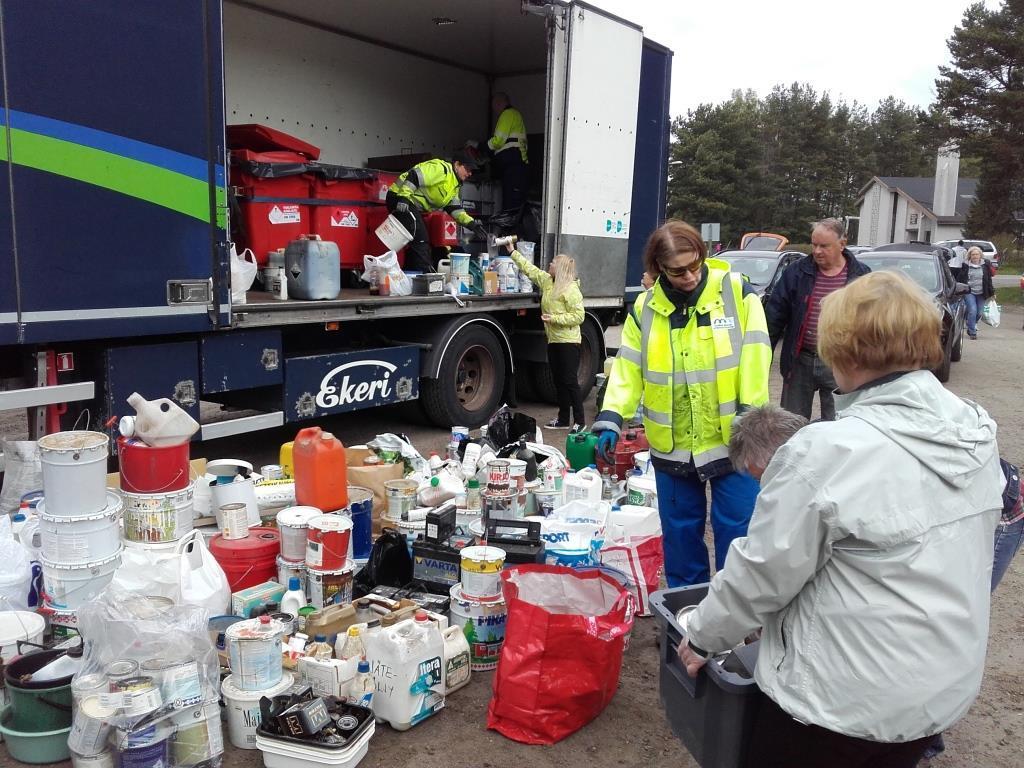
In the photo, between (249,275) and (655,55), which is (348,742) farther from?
(655,55)

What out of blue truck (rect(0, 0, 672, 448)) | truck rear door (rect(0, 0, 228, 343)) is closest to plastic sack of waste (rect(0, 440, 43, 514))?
blue truck (rect(0, 0, 672, 448))

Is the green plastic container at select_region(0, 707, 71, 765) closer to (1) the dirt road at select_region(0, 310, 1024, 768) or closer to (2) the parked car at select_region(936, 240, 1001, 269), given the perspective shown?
(1) the dirt road at select_region(0, 310, 1024, 768)

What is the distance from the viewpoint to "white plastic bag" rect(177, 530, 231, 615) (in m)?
3.28

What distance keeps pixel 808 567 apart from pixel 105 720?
203 centimetres

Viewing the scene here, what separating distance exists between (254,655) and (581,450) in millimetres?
3064

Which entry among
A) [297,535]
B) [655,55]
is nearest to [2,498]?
[297,535]

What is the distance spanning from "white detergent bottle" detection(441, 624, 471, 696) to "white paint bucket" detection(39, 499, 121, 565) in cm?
132

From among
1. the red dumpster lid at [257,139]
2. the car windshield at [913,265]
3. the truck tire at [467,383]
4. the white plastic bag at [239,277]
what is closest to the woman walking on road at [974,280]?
the car windshield at [913,265]

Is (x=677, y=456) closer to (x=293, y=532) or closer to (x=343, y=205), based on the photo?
(x=293, y=532)

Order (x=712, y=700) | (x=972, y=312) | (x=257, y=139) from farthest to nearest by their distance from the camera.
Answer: (x=972, y=312) → (x=257, y=139) → (x=712, y=700)

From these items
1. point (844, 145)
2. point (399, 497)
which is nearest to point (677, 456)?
point (399, 497)

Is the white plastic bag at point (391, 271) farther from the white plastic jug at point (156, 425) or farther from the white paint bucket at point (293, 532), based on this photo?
the white paint bucket at point (293, 532)

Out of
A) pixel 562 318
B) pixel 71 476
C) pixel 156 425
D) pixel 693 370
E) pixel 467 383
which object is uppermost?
pixel 693 370

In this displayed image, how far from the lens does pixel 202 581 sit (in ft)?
10.9
